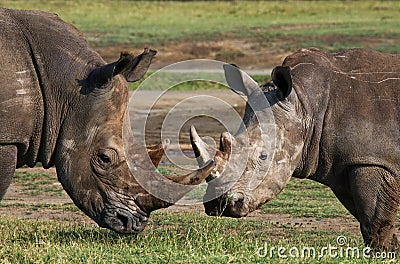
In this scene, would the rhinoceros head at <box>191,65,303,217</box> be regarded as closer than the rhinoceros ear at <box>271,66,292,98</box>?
Yes

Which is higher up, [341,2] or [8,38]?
[8,38]

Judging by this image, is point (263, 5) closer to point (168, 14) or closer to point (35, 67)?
point (168, 14)

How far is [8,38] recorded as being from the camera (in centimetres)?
782

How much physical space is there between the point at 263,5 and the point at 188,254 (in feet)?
119

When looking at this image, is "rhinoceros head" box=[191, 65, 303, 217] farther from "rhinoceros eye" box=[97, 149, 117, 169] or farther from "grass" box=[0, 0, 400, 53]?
"grass" box=[0, 0, 400, 53]

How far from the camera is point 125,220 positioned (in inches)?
307

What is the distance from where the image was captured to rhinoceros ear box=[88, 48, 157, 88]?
770cm

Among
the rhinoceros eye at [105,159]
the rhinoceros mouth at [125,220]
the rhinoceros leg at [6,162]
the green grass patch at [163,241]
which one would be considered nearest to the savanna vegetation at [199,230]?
the green grass patch at [163,241]

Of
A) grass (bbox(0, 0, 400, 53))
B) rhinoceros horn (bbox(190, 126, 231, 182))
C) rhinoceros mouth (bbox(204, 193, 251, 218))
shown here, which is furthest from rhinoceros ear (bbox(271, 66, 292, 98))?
grass (bbox(0, 0, 400, 53))

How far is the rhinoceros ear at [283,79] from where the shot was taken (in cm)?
835

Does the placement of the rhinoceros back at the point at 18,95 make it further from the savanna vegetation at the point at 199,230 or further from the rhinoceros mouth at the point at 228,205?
the rhinoceros mouth at the point at 228,205

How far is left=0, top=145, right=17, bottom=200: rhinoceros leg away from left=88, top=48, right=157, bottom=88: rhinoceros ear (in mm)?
780

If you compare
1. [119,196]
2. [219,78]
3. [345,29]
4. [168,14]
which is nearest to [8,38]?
[119,196]

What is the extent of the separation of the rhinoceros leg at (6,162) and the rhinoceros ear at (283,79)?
2.18m
